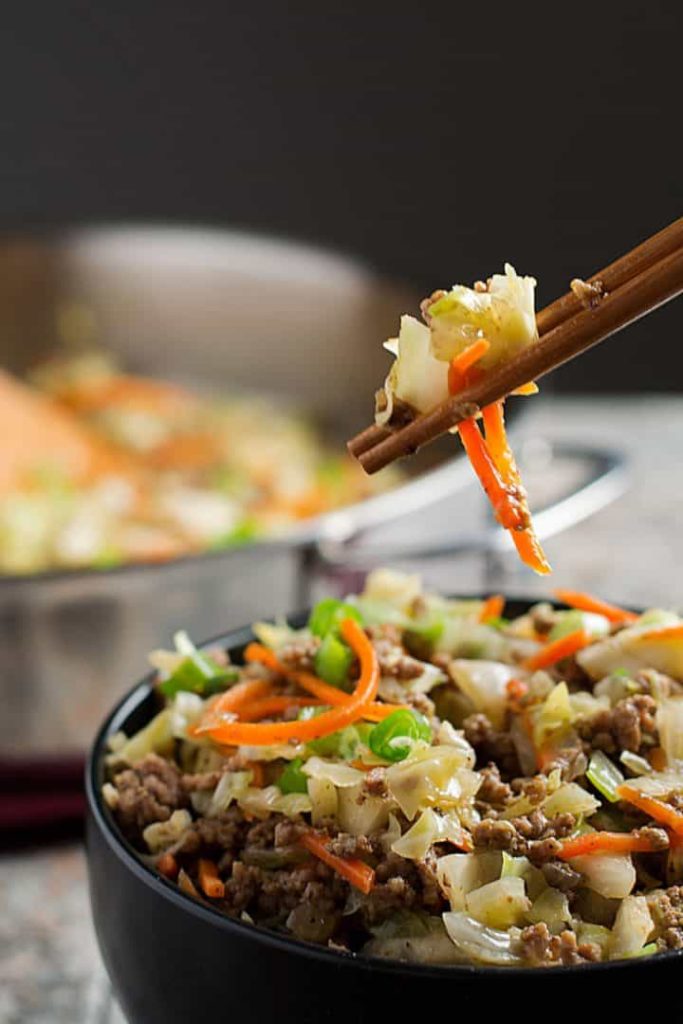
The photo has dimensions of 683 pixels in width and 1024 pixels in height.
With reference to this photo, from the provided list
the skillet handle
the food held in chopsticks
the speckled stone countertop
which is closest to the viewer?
the food held in chopsticks

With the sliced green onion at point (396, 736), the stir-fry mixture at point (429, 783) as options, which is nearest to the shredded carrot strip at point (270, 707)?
the stir-fry mixture at point (429, 783)

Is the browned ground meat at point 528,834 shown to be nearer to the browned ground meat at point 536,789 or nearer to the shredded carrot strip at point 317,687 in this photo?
the browned ground meat at point 536,789

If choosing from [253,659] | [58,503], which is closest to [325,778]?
[253,659]

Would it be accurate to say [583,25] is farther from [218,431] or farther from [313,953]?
[313,953]

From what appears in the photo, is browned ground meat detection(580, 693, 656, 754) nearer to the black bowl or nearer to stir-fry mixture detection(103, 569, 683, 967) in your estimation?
stir-fry mixture detection(103, 569, 683, 967)

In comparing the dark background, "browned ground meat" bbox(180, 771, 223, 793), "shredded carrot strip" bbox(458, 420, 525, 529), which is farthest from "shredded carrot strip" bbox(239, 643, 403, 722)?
the dark background
